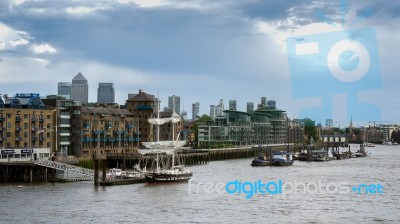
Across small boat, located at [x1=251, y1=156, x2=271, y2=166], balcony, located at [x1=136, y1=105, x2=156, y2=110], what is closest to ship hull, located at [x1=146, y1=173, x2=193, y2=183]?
small boat, located at [x1=251, y1=156, x2=271, y2=166]

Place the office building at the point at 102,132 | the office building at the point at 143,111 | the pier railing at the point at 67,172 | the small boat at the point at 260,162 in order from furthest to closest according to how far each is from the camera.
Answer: the office building at the point at 143,111 < the small boat at the point at 260,162 < the office building at the point at 102,132 < the pier railing at the point at 67,172

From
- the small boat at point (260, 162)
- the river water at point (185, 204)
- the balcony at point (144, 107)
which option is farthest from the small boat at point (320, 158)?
the river water at point (185, 204)

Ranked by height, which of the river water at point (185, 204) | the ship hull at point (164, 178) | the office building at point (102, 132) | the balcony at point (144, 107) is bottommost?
the river water at point (185, 204)

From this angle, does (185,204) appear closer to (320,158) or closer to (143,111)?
(143,111)

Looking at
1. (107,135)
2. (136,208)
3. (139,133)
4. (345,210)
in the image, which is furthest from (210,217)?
(139,133)

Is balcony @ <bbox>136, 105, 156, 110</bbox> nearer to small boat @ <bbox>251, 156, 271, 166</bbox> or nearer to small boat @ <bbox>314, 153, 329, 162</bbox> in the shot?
small boat @ <bbox>251, 156, 271, 166</bbox>

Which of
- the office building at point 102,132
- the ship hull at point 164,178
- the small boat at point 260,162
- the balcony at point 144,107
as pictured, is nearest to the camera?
the ship hull at point 164,178

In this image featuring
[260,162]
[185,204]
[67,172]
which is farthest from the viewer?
[260,162]

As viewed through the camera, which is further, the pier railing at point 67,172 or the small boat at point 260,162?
the small boat at point 260,162

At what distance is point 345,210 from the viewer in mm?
70812

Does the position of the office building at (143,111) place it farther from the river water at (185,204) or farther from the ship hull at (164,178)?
the river water at (185,204)

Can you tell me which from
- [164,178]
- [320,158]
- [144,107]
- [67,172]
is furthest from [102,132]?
[320,158]

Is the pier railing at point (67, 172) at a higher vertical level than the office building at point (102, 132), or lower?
lower

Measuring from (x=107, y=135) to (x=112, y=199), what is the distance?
75.1 meters
